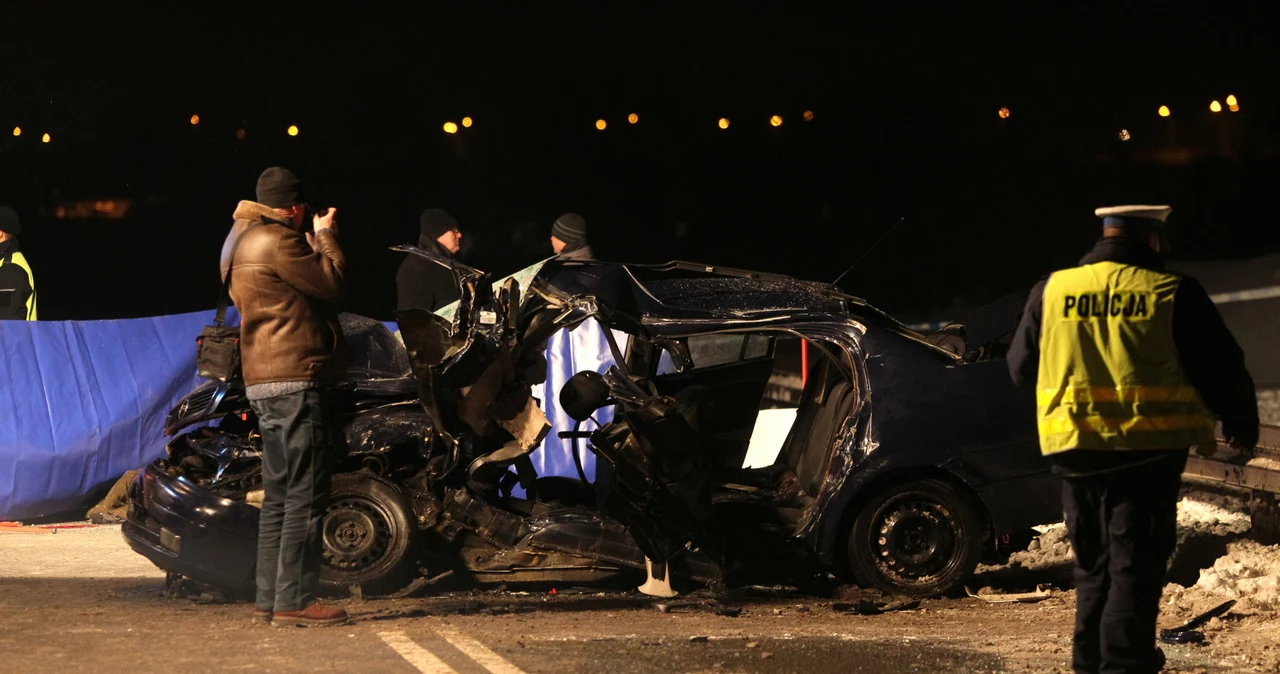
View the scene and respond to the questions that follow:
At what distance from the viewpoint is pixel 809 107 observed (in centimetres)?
2139

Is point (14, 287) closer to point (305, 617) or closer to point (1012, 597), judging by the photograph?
point (305, 617)

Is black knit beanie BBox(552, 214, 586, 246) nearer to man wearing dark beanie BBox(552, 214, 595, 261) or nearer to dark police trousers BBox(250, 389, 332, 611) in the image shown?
man wearing dark beanie BBox(552, 214, 595, 261)

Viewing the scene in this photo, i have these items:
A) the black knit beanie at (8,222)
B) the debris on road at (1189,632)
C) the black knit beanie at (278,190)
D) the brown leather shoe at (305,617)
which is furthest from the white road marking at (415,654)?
the black knit beanie at (8,222)

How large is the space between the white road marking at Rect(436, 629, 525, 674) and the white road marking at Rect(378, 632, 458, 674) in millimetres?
149

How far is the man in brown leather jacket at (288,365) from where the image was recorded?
257 inches

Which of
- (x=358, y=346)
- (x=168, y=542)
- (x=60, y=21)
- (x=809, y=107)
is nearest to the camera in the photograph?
(x=168, y=542)

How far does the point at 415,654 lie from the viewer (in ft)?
19.9

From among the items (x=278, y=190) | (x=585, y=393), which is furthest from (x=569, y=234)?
(x=278, y=190)

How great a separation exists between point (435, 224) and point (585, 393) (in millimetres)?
3454

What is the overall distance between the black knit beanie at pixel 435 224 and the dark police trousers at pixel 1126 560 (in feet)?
20.5

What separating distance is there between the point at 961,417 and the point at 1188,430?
7.85 feet

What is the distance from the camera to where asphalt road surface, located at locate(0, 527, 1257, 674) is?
Result: 5945mm

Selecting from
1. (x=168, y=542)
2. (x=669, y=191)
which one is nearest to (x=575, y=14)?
(x=669, y=191)

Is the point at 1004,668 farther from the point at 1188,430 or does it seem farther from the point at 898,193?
the point at 898,193
